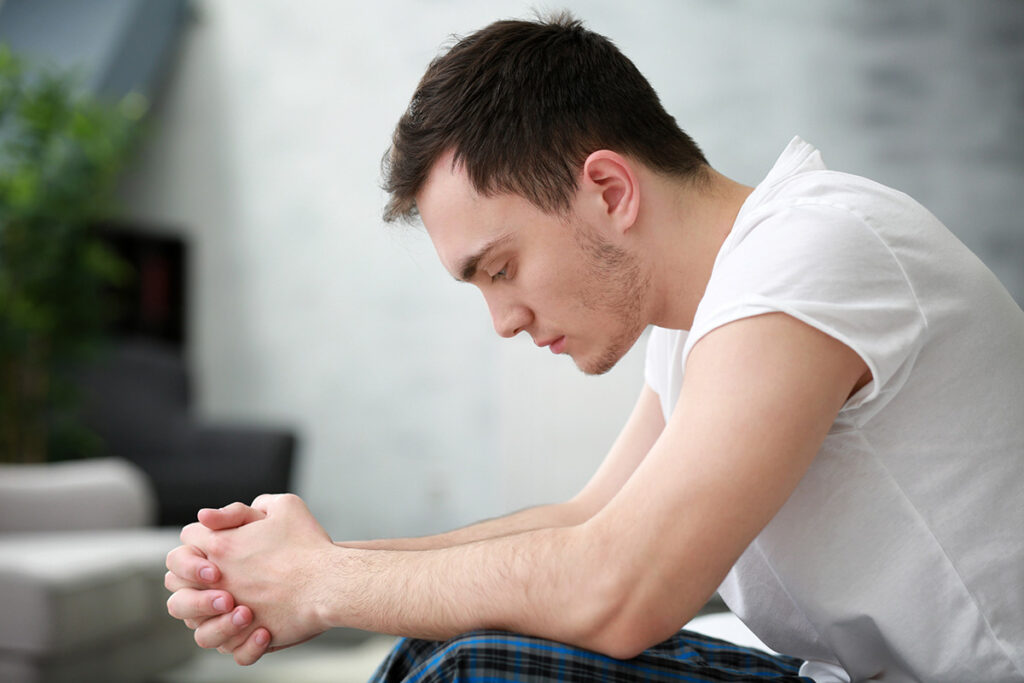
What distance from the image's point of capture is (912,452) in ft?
2.82

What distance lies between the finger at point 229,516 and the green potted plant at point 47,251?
2.55 m

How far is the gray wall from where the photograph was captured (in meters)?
3.50

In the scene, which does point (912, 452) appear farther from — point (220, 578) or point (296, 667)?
point (296, 667)

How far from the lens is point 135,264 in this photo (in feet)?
13.9

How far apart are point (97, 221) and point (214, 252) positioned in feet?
3.30

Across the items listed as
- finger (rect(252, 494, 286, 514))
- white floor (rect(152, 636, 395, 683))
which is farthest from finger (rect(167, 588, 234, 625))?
white floor (rect(152, 636, 395, 683))

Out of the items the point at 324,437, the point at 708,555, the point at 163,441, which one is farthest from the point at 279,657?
the point at 708,555

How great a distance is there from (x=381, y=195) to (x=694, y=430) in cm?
370

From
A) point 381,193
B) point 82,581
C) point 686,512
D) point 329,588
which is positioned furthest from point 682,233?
point 381,193

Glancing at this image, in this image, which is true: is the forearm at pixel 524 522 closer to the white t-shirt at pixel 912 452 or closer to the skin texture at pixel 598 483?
the skin texture at pixel 598 483

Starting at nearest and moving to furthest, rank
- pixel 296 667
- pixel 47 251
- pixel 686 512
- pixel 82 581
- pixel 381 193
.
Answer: pixel 686 512
pixel 82 581
pixel 296 667
pixel 47 251
pixel 381 193

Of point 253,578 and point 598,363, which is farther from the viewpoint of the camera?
point 598,363

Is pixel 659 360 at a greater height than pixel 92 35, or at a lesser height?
lesser

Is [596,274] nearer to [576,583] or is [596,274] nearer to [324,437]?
[576,583]
